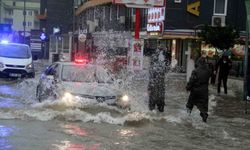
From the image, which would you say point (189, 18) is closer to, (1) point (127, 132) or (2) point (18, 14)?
(1) point (127, 132)

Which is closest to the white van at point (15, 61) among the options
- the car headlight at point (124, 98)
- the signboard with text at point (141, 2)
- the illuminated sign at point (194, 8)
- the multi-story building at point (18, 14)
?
the signboard with text at point (141, 2)

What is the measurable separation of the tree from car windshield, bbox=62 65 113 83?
17.9 metres

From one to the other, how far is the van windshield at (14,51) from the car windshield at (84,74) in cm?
1121

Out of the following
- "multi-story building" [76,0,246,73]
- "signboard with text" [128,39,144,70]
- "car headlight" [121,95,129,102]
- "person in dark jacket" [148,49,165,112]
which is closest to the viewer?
"car headlight" [121,95,129,102]

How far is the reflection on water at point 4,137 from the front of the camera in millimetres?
9414

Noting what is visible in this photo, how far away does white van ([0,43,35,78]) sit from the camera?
25.2 metres

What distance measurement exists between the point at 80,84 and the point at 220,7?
29023mm

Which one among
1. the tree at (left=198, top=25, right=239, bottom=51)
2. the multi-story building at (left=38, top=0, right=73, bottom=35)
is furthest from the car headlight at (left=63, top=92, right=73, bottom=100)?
the multi-story building at (left=38, top=0, right=73, bottom=35)

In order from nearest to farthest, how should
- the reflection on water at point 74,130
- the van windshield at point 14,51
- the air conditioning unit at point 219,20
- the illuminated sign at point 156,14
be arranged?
the reflection on water at point 74,130
the illuminated sign at point 156,14
the van windshield at point 14,51
the air conditioning unit at point 219,20

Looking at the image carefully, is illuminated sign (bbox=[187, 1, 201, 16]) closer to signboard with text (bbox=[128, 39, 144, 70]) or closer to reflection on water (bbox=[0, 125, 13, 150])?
signboard with text (bbox=[128, 39, 144, 70])

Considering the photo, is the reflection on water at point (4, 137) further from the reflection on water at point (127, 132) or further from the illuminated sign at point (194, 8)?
the illuminated sign at point (194, 8)

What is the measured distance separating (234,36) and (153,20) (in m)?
13.0

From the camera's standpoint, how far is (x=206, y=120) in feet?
47.5

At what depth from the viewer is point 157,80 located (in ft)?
49.4
